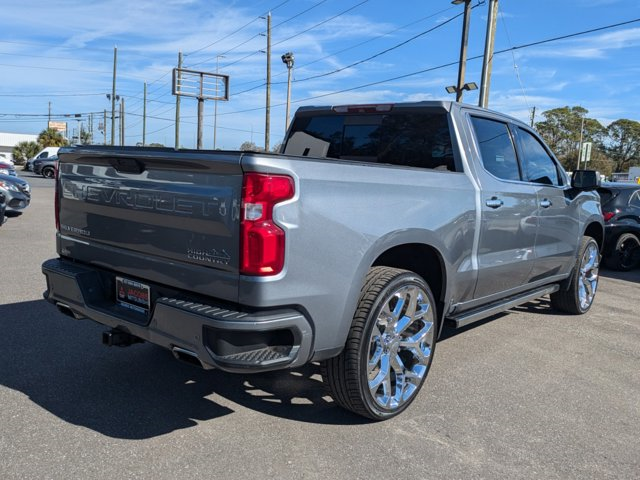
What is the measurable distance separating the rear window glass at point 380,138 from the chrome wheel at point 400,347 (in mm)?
1181

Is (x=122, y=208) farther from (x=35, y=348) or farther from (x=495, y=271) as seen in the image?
(x=495, y=271)

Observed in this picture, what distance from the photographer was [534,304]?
6.89m

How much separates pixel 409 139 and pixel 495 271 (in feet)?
4.09

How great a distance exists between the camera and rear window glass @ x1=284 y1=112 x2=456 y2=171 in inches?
166

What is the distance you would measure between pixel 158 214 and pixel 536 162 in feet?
12.1

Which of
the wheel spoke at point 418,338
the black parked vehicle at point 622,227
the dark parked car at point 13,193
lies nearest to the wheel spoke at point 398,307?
the wheel spoke at point 418,338

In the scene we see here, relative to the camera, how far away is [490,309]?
4.38 metres

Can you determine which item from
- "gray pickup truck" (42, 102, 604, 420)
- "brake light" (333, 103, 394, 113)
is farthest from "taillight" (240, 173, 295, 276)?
"brake light" (333, 103, 394, 113)

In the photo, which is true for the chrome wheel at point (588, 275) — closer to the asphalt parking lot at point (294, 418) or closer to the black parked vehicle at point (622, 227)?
the asphalt parking lot at point (294, 418)

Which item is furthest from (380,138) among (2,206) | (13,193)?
(13,193)

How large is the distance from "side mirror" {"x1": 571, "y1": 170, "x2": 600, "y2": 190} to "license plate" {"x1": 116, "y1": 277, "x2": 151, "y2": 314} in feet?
14.7

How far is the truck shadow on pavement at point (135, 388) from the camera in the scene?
329 centimetres

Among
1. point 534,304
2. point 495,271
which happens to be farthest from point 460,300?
point 534,304

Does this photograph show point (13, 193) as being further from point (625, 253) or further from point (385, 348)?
point (625, 253)
